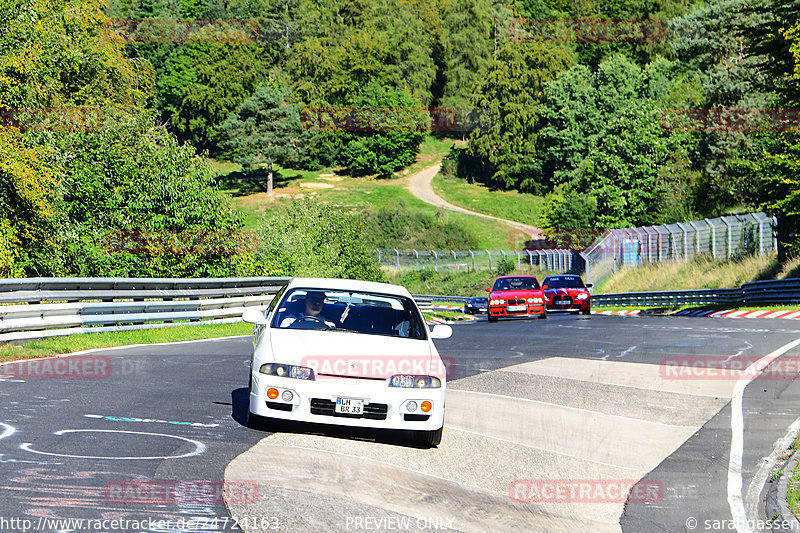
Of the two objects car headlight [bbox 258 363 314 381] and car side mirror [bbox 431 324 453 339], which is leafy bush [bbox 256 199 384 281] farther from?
car headlight [bbox 258 363 314 381]

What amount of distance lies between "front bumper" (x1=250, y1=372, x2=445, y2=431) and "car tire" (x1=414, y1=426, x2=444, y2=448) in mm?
175

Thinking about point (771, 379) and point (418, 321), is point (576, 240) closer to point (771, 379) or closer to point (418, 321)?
point (771, 379)

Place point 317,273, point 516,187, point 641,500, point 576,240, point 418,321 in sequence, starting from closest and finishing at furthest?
point 641,500
point 418,321
point 317,273
point 576,240
point 516,187

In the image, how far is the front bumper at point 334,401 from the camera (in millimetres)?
8258

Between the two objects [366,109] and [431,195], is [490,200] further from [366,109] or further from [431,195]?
[366,109]

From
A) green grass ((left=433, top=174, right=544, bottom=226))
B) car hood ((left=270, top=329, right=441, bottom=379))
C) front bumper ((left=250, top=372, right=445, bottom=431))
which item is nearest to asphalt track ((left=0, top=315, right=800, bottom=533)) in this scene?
front bumper ((left=250, top=372, right=445, bottom=431))

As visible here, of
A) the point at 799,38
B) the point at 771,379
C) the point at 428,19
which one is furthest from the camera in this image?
the point at 428,19

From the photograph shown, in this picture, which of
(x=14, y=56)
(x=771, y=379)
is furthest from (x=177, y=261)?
(x=771, y=379)

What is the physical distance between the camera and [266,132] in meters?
110

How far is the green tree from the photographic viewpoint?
108000 millimetres

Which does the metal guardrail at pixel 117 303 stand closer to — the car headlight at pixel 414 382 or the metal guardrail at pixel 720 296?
the car headlight at pixel 414 382

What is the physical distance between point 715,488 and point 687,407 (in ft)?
12.5

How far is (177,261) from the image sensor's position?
31344mm

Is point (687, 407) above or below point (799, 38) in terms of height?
below
